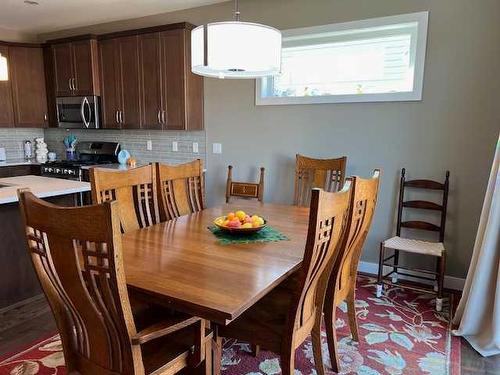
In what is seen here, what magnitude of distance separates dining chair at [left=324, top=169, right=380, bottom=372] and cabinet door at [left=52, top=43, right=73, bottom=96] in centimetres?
410

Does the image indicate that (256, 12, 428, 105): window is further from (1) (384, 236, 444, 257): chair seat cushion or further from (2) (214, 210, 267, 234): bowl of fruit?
(2) (214, 210, 267, 234): bowl of fruit

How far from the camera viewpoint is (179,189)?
2.55 metres

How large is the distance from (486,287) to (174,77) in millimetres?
3291

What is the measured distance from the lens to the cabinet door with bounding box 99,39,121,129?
420cm

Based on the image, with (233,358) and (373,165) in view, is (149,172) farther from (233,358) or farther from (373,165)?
(373,165)

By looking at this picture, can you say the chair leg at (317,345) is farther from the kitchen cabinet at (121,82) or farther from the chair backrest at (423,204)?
the kitchen cabinet at (121,82)

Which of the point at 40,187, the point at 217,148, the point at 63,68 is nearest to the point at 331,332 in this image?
the point at 40,187

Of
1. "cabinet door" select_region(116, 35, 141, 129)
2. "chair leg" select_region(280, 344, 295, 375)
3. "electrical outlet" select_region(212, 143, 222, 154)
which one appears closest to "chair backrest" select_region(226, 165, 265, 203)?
"electrical outlet" select_region(212, 143, 222, 154)

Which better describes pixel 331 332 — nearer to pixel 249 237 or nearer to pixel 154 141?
pixel 249 237

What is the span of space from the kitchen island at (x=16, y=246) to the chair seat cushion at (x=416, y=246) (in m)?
2.36

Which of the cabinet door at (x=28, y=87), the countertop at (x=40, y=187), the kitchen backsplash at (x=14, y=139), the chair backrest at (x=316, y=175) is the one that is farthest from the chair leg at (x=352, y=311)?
the kitchen backsplash at (x=14, y=139)

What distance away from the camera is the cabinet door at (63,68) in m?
4.48

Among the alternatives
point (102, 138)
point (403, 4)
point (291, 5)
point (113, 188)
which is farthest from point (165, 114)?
point (403, 4)

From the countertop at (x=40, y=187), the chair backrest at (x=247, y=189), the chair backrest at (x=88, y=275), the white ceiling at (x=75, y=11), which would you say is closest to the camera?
the chair backrest at (x=88, y=275)
